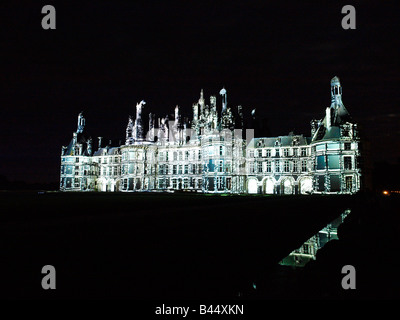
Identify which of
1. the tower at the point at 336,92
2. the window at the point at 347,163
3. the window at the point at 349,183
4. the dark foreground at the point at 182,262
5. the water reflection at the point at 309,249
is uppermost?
the tower at the point at 336,92

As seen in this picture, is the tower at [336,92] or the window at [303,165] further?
the window at [303,165]

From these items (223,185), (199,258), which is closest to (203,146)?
(223,185)

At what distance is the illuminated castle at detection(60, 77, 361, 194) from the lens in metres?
58.3

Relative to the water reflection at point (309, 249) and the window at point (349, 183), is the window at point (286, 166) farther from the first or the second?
the water reflection at point (309, 249)

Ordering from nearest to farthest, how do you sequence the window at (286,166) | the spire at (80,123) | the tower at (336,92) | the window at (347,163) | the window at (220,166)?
the window at (347,163), the tower at (336,92), the window at (220,166), the window at (286,166), the spire at (80,123)

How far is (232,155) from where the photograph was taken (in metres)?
65.5

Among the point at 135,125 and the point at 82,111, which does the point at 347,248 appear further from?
the point at 82,111

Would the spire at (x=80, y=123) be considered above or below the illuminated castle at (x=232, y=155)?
above

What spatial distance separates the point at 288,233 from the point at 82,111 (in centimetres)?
9734

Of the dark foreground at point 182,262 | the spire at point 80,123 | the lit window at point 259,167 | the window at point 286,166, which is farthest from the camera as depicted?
the spire at point 80,123

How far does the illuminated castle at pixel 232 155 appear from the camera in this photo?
58.3 metres

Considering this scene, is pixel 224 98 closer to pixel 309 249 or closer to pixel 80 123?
pixel 80 123

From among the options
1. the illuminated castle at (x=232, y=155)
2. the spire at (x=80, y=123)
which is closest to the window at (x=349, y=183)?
the illuminated castle at (x=232, y=155)
